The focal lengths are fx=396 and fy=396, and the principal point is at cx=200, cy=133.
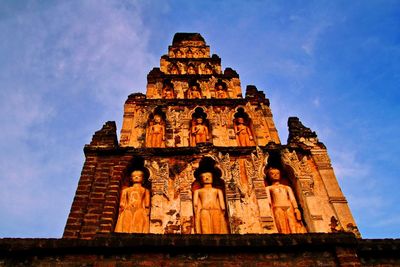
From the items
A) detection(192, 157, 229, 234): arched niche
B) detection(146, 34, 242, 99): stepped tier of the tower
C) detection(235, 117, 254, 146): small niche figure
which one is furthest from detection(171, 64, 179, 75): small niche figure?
detection(192, 157, 229, 234): arched niche

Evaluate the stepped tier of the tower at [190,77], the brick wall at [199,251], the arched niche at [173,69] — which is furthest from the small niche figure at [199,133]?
the brick wall at [199,251]

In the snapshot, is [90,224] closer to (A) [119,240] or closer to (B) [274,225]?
(A) [119,240]

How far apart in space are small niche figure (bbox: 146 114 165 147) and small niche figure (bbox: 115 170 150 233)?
3.90 ft

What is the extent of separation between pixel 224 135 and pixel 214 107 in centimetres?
128

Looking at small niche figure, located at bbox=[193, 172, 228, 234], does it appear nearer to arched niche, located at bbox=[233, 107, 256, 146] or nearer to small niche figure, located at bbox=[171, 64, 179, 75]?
arched niche, located at bbox=[233, 107, 256, 146]

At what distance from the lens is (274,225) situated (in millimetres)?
7680

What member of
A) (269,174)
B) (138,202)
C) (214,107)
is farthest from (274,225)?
(214,107)

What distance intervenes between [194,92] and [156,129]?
7.40ft

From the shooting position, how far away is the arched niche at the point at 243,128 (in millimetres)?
9898

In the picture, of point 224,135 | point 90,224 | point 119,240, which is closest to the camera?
point 119,240

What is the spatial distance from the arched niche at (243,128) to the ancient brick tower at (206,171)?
1.1 inches

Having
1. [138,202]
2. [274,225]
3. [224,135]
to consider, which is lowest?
[274,225]

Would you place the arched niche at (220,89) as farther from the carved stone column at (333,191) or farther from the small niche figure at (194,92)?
the carved stone column at (333,191)

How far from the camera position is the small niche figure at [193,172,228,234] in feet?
25.2
